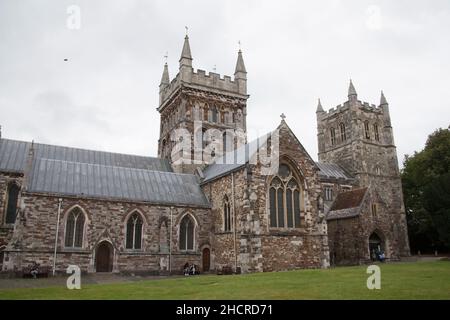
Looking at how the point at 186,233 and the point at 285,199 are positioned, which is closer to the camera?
the point at 285,199

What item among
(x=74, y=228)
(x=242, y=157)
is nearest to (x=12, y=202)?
(x=74, y=228)

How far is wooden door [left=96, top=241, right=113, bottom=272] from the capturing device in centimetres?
2631

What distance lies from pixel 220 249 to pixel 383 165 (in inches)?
1331

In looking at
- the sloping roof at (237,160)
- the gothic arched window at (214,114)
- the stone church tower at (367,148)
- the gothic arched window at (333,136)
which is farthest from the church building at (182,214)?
the gothic arched window at (333,136)

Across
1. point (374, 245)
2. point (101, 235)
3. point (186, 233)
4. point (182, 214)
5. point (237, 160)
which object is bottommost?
point (374, 245)

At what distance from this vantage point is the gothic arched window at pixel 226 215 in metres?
28.2

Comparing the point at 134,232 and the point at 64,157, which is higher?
the point at 64,157

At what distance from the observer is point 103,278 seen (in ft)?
76.5

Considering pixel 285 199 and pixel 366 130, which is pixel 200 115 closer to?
pixel 285 199

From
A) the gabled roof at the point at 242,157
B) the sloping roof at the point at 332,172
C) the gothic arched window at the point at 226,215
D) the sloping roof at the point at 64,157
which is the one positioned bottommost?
the gothic arched window at the point at 226,215

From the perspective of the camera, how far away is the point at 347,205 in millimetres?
36406

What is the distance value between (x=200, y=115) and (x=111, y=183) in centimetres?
1505

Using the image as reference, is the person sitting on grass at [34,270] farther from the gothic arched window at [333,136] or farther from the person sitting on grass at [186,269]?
the gothic arched window at [333,136]
